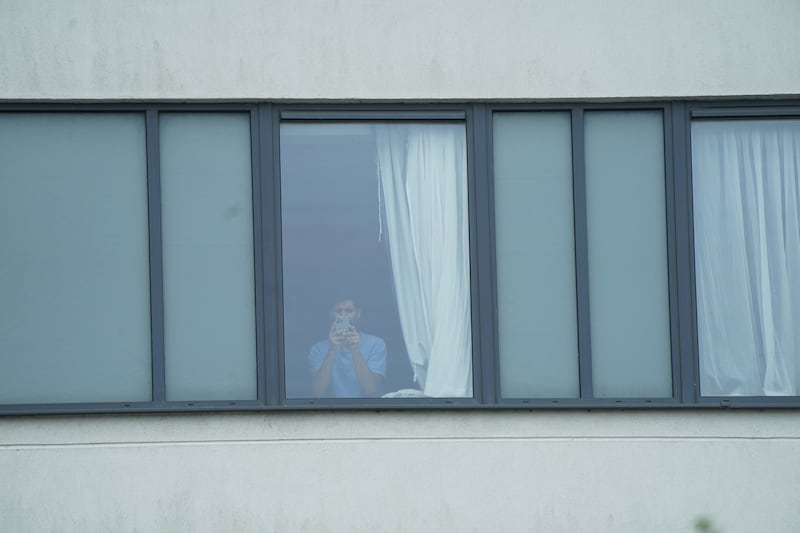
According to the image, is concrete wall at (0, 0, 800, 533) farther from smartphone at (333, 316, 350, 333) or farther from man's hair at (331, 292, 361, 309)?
man's hair at (331, 292, 361, 309)

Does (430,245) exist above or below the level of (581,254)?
above

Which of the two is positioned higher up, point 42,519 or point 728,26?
point 728,26

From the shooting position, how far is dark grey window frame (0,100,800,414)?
831cm

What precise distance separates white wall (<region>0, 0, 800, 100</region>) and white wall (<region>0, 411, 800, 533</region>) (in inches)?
88.9

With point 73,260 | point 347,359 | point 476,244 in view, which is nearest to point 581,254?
point 476,244

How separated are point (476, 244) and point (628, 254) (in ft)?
3.53

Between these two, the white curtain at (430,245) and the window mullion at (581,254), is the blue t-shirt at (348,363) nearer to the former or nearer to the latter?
the white curtain at (430,245)

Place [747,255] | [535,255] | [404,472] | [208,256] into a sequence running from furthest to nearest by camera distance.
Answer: [747,255] < [535,255] < [208,256] < [404,472]

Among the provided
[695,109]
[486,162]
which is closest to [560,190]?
[486,162]

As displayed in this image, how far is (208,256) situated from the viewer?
27.5ft

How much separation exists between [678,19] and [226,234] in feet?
11.4

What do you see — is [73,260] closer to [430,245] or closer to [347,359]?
[347,359]

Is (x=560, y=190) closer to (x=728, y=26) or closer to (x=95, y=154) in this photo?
(x=728, y=26)

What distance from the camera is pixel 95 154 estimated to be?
8367 mm
